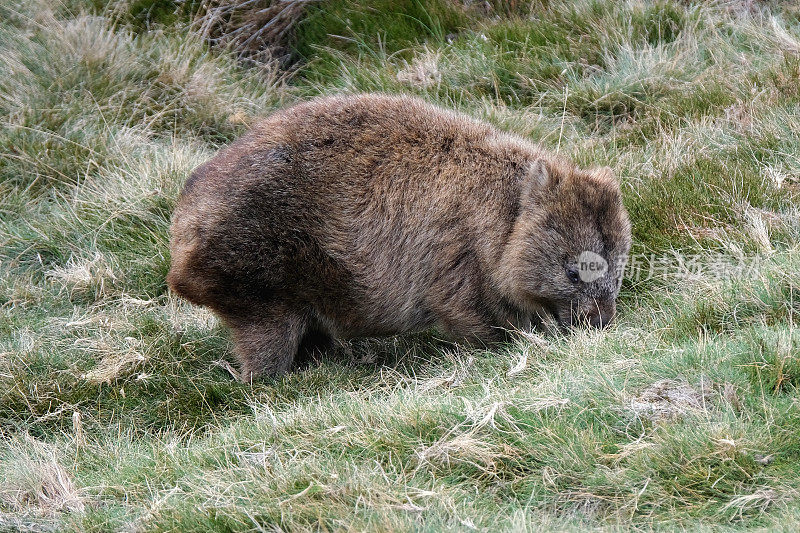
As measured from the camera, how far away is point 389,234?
4941mm

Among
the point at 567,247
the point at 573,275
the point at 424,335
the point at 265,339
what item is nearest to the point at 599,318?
the point at 573,275

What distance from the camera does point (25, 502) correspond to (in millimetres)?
3777

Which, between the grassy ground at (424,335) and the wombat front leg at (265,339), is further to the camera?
the wombat front leg at (265,339)

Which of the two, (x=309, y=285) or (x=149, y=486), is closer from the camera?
(x=149, y=486)

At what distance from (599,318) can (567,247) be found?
1.28 feet

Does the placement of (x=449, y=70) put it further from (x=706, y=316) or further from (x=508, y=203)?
(x=706, y=316)

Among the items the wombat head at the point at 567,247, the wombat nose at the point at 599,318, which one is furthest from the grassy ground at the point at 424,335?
the wombat head at the point at 567,247

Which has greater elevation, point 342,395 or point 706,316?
point 706,316

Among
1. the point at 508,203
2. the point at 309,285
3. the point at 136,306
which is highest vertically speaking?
the point at 508,203

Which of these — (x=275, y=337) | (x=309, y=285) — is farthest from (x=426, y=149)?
(x=275, y=337)

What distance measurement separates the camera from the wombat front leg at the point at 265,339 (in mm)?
4926

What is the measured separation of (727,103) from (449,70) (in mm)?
2125

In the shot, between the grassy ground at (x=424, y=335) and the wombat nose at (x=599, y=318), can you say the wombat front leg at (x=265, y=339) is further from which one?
the wombat nose at (x=599, y=318)

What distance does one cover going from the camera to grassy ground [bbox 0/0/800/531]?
330 centimetres
